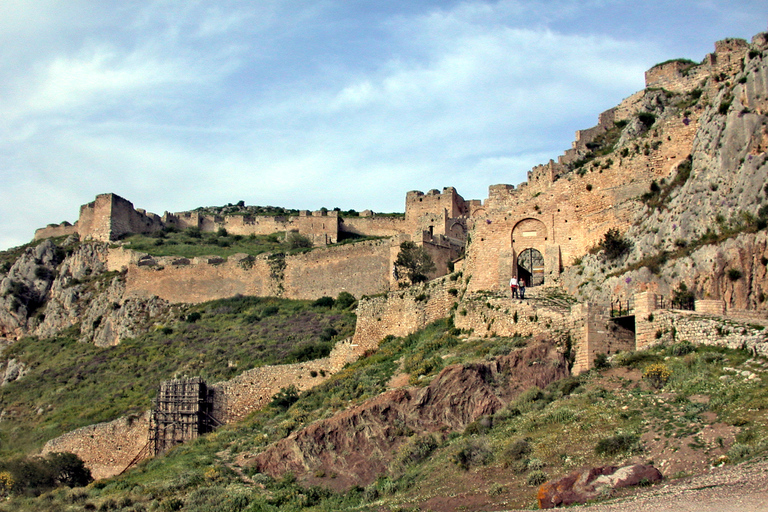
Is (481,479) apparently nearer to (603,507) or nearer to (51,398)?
(603,507)

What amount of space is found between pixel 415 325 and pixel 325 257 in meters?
22.2

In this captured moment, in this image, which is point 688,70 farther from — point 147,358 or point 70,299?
point 70,299

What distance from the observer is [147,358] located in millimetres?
47344

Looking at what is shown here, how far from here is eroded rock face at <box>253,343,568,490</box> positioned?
868 inches

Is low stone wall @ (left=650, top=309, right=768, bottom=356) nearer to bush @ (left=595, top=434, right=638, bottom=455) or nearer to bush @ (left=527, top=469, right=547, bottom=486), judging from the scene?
bush @ (left=595, top=434, right=638, bottom=455)

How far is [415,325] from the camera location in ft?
107

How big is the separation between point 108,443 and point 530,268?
1839 cm

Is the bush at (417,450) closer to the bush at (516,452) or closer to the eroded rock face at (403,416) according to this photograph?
the eroded rock face at (403,416)

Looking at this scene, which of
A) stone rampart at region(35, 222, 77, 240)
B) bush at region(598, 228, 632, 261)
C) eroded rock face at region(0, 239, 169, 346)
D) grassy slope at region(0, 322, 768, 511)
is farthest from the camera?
stone rampart at region(35, 222, 77, 240)

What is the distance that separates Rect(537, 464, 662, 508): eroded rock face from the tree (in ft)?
97.6

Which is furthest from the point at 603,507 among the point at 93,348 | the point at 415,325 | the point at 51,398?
the point at 93,348

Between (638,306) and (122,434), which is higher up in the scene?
(638,306)

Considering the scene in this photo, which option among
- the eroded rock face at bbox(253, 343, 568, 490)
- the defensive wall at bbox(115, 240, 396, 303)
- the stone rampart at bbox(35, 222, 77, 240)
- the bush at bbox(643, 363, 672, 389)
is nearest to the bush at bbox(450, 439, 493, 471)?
the eroded rock face at bbox(253, 343, 568, 490)

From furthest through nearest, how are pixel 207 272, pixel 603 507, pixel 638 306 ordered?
1. pixel 207 272
2. pixel 638 306
3. pixel 603 507
